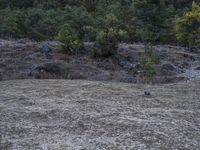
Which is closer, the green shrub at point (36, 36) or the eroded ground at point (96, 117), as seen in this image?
the eroded ground at point (96, 117)

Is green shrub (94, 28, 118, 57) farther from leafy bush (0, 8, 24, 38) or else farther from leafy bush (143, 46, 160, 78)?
leafy bush (0, 8, 24, 38)

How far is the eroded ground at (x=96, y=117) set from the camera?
10.8 metres

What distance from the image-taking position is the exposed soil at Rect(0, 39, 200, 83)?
21.6 meters

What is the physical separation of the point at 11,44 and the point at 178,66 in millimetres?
11785

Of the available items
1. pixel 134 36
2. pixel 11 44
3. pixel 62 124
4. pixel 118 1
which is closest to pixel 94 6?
pixel 118 1

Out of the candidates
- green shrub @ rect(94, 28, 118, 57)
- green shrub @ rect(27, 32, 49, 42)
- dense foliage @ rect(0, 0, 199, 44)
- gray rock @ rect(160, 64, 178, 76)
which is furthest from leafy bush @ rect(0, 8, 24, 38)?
gray rock @ rect(160, 64, 178, 76)

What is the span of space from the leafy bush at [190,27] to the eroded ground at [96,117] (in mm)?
17336

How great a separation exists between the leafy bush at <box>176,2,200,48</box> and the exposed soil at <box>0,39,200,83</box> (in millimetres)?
2929

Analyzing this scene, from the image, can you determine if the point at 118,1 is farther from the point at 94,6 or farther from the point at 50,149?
the point at 50,149

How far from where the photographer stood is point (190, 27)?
35.6 m

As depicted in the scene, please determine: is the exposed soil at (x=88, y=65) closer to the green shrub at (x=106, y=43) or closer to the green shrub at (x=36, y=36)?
the green shrub at (x=106, y=43)

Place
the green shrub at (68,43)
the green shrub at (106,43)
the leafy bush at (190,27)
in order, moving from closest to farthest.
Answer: the green shrub at (106,43)
the green shrub at (68,43)
the leafy bush at (190,27)

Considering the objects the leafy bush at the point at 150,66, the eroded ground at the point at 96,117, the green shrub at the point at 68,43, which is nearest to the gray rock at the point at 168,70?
the leafy bush at the point at 150,66

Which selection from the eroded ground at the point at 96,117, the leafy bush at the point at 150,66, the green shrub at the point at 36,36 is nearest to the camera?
the eroded ground at the point at 96,117
